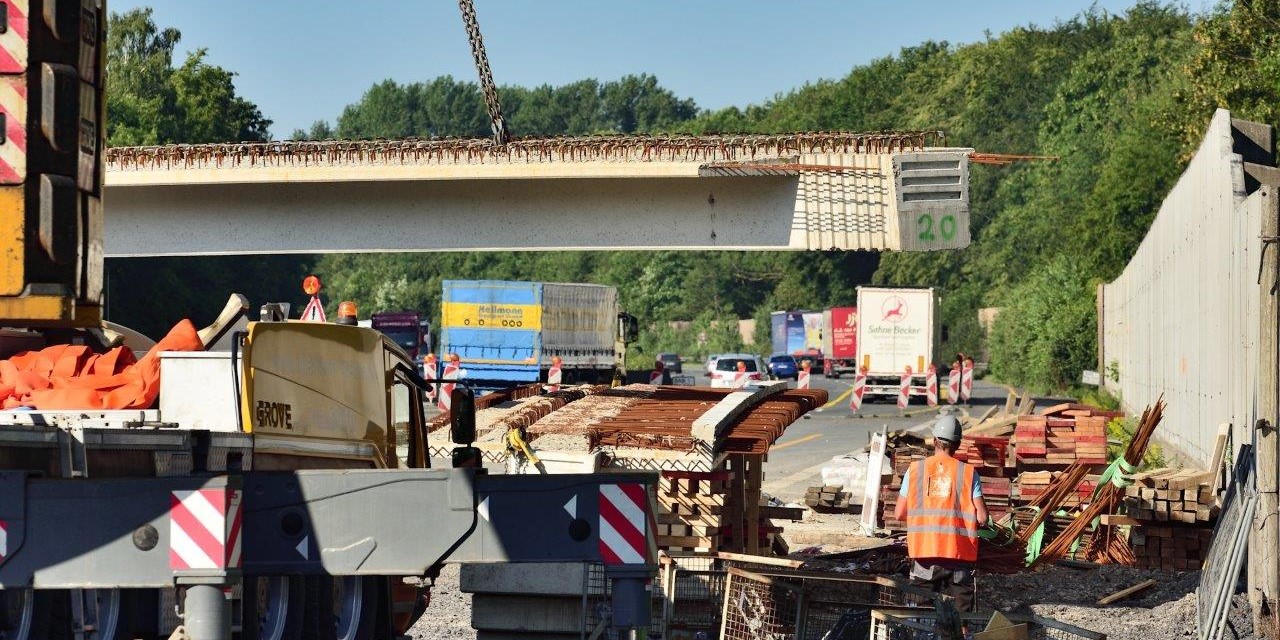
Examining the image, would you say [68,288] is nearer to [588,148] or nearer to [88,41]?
[88,41]

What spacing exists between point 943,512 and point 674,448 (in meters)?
2.28

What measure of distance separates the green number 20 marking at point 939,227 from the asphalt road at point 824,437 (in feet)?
8.83

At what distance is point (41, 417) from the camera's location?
7.46 m

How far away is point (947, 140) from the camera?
395 ft

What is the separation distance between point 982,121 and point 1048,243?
32.3m

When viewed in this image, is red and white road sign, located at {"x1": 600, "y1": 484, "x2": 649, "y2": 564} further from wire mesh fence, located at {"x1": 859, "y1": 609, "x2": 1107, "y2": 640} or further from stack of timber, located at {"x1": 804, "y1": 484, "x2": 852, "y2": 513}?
stack of timber, located at {"x1": 804, "y1": 484, "x2": 852, "y2": 513}

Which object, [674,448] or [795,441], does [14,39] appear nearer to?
[674,448]

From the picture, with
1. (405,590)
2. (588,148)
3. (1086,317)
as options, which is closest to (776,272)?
(1086,317)

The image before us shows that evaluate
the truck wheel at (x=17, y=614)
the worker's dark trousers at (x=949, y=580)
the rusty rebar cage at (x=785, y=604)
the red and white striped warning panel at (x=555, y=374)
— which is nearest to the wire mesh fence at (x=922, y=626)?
the rusty rebar cage at (x=785, y=604)

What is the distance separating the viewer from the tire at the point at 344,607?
8.39 metres

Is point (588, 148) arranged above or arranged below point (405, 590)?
above

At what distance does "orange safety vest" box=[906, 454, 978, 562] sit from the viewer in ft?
33.9

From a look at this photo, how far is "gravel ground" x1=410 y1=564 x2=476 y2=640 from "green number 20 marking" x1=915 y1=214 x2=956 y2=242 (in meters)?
10.2

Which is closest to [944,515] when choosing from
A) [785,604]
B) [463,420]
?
[785,604]
